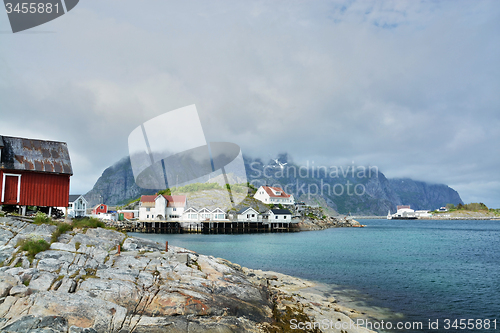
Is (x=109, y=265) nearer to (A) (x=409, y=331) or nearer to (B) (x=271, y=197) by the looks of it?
(A) (x=409, y=331)

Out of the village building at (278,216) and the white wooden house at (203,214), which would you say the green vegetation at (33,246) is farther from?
the village building at (278,216)

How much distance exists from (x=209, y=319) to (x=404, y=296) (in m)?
15.3

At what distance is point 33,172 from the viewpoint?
22.0 meters

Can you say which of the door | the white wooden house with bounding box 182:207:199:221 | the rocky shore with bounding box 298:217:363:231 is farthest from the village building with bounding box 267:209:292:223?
the door

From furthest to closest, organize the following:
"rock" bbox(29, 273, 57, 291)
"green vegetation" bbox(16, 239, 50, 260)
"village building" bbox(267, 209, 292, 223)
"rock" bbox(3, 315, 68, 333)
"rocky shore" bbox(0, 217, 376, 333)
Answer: "village building" bbox(267, 209, 292, 223) → "green vegetation" bbox(16, 239, 50, 260) → "rock" bbox(29, 273, 57, 291) → "rocky shore" bbox(0, 217, 376, 333) → "rock" bbox(3, 315, 68, 333)

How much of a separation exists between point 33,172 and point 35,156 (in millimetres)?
1268

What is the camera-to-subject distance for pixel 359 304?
1888 cm

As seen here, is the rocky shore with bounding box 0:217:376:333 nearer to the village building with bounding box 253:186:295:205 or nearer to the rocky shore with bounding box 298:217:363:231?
the rocky shore with bounding box 298:217:363:231

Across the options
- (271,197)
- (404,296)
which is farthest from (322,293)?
(271,197)

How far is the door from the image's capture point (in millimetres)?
20969

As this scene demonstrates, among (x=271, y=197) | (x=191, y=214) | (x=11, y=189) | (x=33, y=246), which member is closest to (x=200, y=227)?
(x=191, y=214)

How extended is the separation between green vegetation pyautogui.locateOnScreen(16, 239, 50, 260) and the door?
300 inches

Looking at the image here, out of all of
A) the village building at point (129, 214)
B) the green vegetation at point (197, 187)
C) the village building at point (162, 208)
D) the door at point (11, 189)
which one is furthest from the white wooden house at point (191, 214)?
the door at point (11, 189)

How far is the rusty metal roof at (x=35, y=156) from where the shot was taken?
70.4 ft
